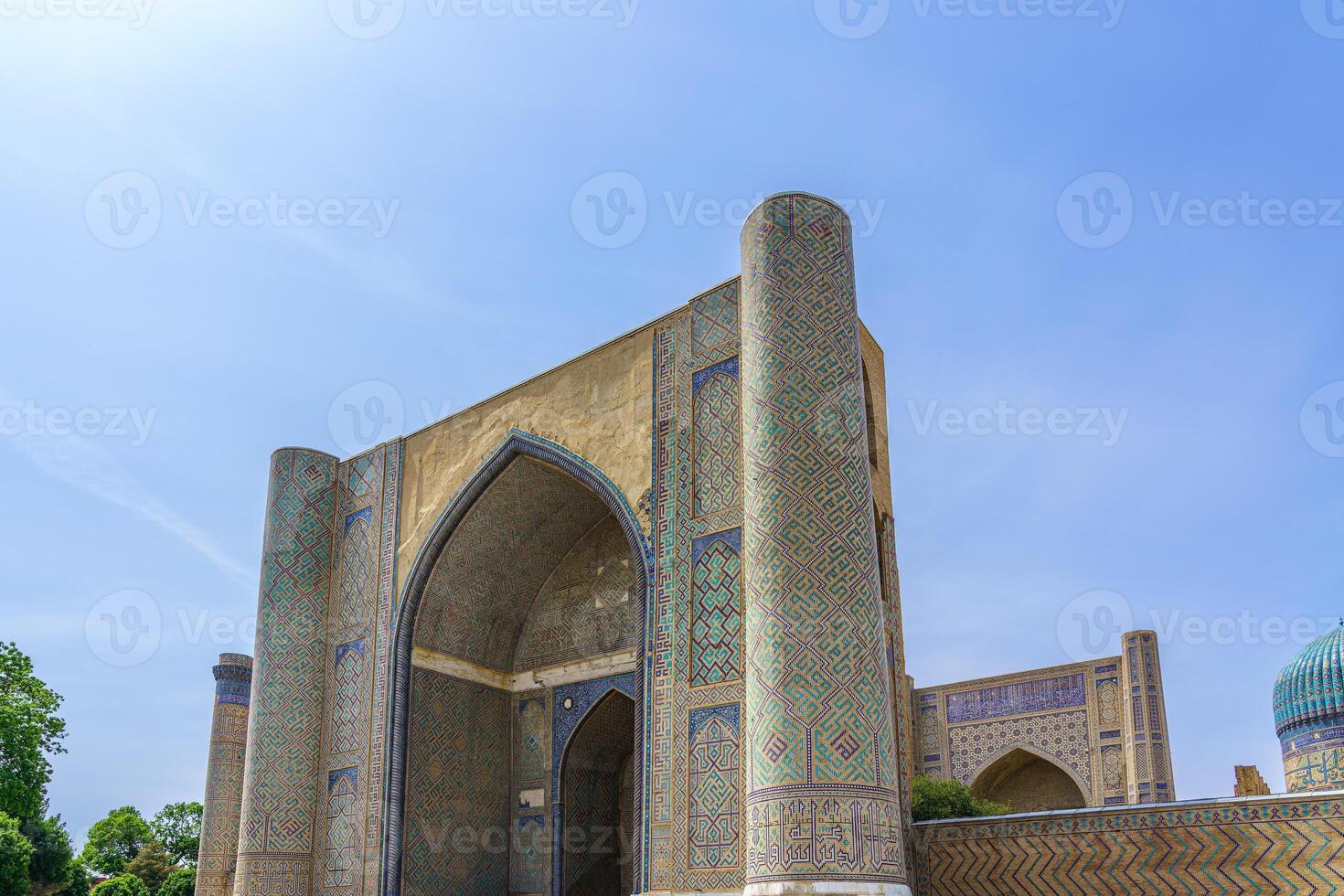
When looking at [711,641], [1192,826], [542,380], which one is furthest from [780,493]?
[542,380]

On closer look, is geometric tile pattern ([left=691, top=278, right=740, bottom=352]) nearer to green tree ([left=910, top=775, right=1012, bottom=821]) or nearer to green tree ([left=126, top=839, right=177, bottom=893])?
green tree ([left=910, top=775, right=1012, bottom=821])

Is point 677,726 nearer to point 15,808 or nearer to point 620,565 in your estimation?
point 620,565

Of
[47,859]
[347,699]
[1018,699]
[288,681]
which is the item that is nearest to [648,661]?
[347,699]

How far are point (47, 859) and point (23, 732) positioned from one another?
396 inches

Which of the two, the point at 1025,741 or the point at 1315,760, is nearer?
the point at 1315,760

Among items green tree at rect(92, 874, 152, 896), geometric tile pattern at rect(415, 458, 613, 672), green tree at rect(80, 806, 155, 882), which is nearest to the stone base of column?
geometric tile pattern at rect(415, 458, 613, 672)

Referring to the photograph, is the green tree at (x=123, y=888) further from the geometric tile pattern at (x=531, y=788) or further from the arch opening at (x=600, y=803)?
the arch opening at (x=600, y=803)

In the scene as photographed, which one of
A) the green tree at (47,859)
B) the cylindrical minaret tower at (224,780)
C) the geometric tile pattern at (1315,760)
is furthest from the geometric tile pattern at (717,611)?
the green tree at (47,859)

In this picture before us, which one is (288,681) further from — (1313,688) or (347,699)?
(1313,688)

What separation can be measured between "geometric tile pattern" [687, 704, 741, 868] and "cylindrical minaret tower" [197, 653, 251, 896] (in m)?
6.21

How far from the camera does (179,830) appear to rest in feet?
88.1

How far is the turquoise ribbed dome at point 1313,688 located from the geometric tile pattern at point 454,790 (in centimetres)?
947

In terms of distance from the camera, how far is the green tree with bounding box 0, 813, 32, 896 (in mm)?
16078

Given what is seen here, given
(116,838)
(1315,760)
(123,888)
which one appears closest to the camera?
(1315,760)
